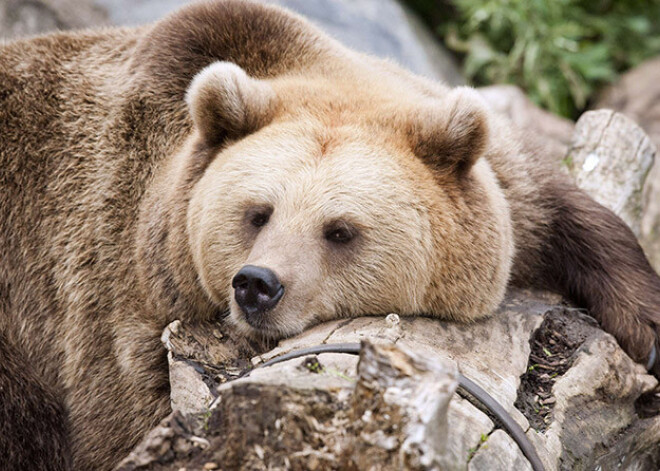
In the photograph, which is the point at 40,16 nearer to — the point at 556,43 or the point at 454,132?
the point at 556,43

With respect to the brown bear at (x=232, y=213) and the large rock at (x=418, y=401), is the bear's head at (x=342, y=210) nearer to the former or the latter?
the brown bear at (x=232, y=213)

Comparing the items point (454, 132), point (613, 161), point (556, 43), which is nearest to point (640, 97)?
point (556, 43)

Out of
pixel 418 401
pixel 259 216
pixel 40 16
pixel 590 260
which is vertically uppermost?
→ pixel 418 401

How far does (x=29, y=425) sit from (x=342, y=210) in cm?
268

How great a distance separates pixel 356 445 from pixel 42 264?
360 centimetres

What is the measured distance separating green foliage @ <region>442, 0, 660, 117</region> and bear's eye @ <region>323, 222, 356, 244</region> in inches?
373

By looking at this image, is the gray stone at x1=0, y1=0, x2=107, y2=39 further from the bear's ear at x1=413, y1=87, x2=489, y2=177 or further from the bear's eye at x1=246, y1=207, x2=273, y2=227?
the bear's ear at x1=413, y1=87, x2=489, y2=177

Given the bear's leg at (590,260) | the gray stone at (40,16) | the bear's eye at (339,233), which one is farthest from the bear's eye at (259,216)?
the gray stone at (40,16)

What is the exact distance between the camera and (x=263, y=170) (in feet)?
14.3

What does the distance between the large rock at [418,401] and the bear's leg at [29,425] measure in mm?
1552

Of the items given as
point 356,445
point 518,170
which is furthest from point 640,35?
point 356,445

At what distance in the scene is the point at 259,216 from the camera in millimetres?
4336

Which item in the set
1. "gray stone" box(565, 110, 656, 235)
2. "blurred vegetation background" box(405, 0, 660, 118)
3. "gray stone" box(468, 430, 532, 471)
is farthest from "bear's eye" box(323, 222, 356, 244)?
"blurred vegetation background" box(405, 0, 660, 118)

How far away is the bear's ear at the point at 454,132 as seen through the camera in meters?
4.30
